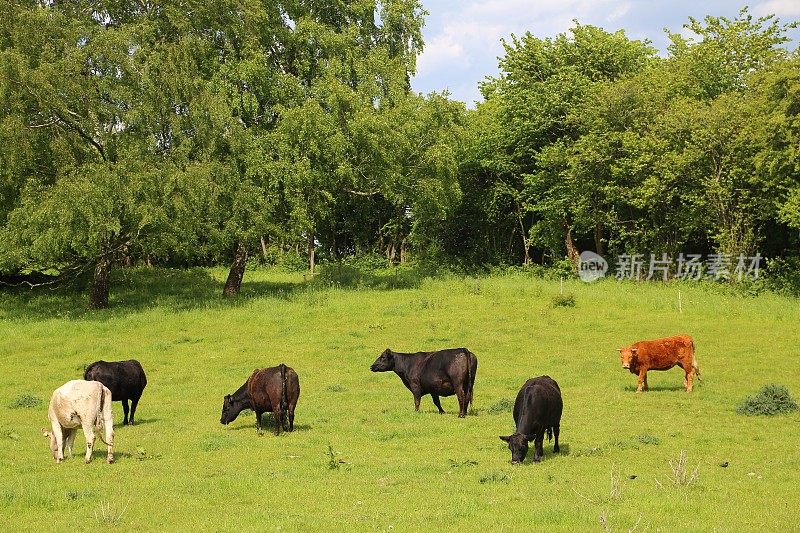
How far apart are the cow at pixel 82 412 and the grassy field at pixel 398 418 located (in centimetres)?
40

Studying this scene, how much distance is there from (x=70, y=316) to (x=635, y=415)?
91.5 ft

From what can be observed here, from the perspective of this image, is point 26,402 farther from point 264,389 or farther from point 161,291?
point 161,291

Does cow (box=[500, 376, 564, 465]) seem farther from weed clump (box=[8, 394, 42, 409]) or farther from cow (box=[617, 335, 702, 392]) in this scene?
weed clump (box=[8, 394, 42, 409])

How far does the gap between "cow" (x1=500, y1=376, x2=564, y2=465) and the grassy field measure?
0.43m

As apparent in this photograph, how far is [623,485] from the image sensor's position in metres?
13.0

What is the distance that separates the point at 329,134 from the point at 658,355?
23658 millimetres

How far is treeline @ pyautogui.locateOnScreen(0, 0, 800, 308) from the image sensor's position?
125ft

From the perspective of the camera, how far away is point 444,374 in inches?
805

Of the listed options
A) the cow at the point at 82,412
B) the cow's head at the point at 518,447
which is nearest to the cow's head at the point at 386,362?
the cow's head at the point at 518,447

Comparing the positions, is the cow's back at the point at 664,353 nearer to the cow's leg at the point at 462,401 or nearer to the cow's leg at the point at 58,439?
the cow's leg at the point at 462,401

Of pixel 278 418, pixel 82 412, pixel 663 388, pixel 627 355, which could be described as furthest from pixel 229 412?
pixel 663 388

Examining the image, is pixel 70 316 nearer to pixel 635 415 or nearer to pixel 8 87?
pixel 8 87

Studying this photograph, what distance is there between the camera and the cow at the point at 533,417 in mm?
14930

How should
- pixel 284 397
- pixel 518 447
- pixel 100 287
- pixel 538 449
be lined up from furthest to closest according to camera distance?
pixel 100 287
pixel 284 397
pixel 538 449
pixel 518 447
